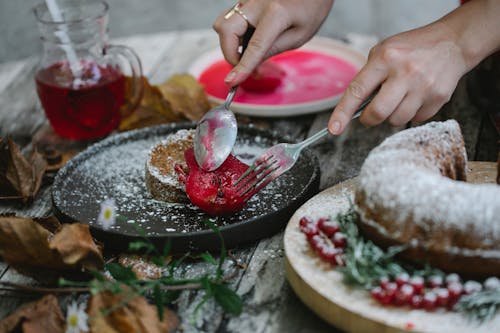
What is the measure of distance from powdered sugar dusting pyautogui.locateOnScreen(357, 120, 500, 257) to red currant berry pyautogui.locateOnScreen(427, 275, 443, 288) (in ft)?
0.16

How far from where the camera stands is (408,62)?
137 centimetres

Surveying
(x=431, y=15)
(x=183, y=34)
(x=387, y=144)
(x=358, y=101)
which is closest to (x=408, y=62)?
(x=358, y=101)

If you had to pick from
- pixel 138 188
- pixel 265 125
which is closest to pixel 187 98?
pixel 265 125

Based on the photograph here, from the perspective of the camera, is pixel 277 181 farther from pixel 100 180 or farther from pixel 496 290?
pixel 496 290

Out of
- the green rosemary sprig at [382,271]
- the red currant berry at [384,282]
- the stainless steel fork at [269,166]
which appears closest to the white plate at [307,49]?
the stainless steel fork at [269,166]

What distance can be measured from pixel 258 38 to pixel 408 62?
0.41m

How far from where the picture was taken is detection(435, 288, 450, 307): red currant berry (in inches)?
40.2

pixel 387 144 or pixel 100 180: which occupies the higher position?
pixel 387 144

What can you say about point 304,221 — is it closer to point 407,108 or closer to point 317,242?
point 317,242

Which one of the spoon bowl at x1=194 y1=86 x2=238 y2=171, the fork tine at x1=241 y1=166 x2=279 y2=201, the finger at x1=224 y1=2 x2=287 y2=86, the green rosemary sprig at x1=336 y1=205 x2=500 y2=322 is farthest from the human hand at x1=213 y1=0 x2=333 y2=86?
the green rosemary sprig at x1=336 y1=205 x2=500 y2=322

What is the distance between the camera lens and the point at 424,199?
41.6 inches

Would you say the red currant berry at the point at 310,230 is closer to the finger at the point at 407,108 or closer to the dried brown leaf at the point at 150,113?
the finger at the point at 407,108

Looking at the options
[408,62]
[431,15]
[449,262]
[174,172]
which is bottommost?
[431,15]

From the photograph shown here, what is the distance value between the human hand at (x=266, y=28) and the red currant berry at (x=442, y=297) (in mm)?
759
